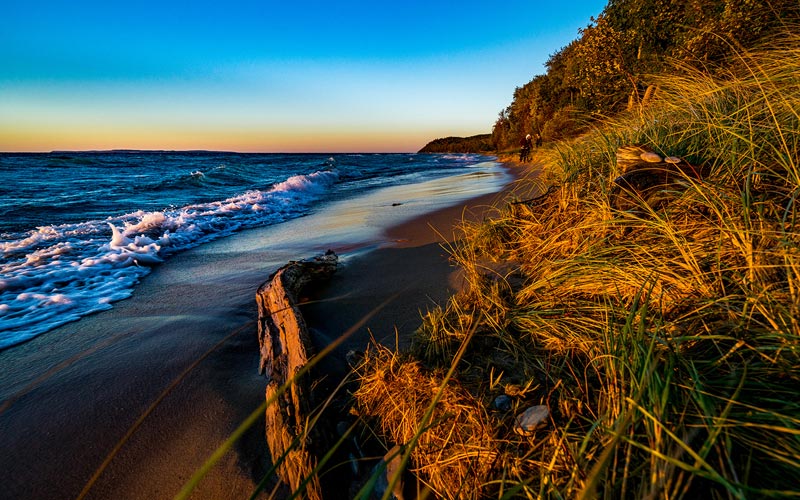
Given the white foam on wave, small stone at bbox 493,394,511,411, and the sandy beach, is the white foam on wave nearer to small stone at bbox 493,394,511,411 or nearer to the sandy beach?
the sandy beach

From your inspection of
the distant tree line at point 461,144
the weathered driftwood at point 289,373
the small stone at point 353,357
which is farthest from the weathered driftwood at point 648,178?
the distant tree line at point 461,144

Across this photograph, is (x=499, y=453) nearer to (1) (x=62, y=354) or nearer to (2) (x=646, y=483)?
(2) (x=646, y=483)

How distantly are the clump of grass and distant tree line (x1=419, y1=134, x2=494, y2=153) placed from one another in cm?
6618

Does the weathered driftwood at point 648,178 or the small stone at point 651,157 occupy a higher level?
the small stone at point 651,157

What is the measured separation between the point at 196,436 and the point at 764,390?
2352 millimetres

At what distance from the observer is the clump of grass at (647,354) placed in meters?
0.85

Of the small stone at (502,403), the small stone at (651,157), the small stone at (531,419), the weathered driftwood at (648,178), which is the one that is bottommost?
the small stone at (502,403)

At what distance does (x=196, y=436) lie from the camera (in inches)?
71.7

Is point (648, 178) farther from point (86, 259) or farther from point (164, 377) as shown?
point (86, 259)

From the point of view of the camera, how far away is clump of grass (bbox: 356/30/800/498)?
0.85 meters

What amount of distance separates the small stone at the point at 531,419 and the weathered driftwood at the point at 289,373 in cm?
74

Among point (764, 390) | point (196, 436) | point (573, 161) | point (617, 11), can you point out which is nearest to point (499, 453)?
point (764, 390)

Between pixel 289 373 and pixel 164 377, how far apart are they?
1000 millimetres

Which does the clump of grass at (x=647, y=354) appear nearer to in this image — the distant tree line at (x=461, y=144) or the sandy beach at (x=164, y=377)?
the sandy beach at (x=164, y=377)
